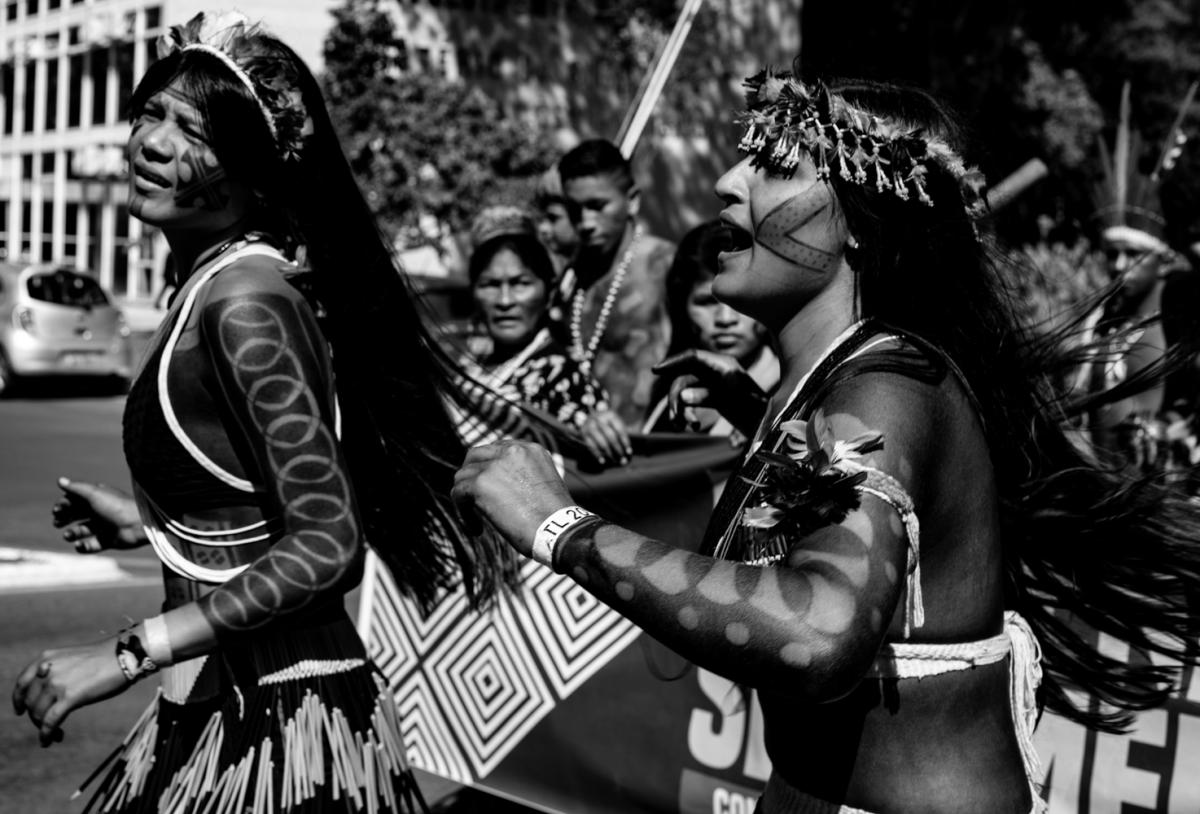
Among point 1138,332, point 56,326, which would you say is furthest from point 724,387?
point 56,326

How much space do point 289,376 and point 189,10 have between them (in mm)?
30037

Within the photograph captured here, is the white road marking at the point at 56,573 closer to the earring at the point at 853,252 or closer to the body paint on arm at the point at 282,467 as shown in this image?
the body paint on arm at the point at 282,467

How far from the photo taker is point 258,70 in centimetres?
261

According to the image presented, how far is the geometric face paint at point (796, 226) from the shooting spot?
2.00 m

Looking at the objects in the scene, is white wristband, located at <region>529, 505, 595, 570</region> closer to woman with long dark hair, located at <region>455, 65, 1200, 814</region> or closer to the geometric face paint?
woman with long dark hair, located at <region>455, 65, 1200, 814</region>

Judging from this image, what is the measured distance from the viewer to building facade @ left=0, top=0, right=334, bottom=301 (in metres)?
33.2

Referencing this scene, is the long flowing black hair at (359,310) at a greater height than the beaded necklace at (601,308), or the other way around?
the long flowing black hair at (359,310)

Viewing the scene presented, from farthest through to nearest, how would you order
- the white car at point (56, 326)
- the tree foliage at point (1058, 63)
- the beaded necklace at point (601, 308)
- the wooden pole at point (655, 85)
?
the tree foliage at point (1058, 63)
the white car at point (56, 326)
the wooden pole at point (655, 85)
the beaded necklace at point (601, 308)

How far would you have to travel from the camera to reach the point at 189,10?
3008 centimetres

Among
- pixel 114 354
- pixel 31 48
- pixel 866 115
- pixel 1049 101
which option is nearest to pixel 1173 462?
pixel 866 115

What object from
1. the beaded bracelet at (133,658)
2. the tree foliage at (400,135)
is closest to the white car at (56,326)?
the tree foliage at (400,135)

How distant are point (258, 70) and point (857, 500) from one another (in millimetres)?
1479

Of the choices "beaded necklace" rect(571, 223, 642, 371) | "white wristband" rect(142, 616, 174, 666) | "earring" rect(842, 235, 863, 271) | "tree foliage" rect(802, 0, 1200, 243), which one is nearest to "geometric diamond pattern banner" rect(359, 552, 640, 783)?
"beaded necklace" rect(571, 223, 642, 371)

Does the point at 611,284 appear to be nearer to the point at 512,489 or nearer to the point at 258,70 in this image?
the point at 258,70
